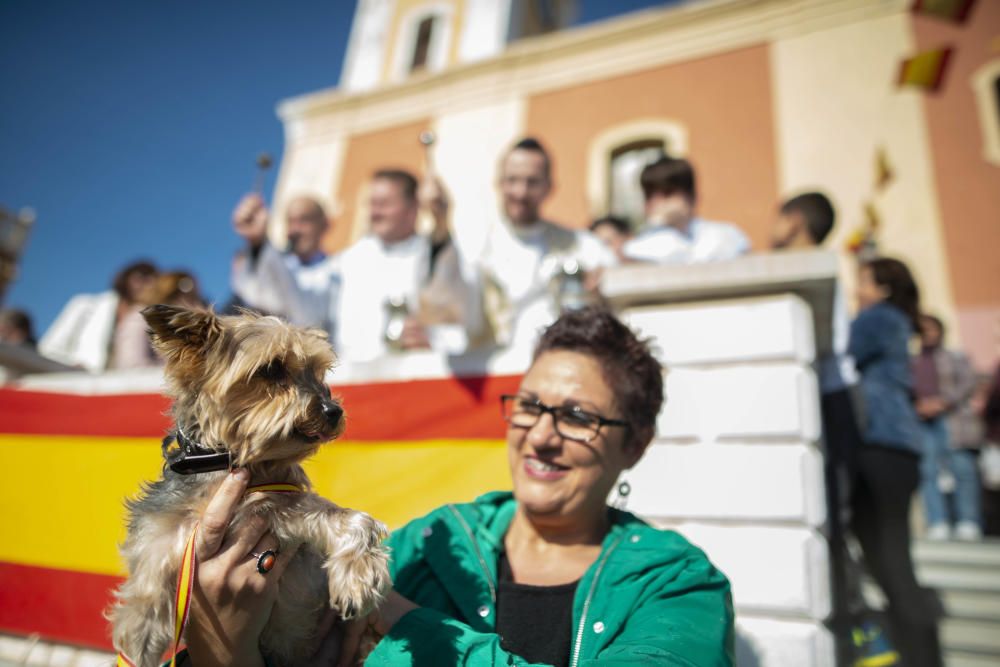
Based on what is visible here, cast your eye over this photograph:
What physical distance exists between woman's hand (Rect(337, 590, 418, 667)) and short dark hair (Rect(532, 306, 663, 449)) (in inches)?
38.6

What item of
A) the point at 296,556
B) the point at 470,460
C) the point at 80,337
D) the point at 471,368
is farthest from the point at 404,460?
the point at 80,337

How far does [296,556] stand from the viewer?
1.49m

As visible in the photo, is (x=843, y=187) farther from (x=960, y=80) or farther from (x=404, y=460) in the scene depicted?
(x=404, y=460)

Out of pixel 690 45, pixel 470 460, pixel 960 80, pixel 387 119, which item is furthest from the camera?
pixel 387 119

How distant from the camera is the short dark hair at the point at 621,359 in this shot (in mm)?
2094

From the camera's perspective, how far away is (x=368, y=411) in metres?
3.12

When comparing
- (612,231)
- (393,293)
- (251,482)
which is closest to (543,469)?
(251,482)

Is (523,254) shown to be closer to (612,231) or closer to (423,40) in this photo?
(612,231)

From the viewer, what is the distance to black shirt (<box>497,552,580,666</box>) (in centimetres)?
167

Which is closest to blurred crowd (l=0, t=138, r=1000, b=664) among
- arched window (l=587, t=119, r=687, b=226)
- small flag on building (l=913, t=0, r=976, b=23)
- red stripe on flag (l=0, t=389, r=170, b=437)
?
red stripe on flag (l=0, t=389, r=170, b=437)

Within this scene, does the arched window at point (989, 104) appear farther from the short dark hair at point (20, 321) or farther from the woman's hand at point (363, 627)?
the short dark hair at point (20, 321)

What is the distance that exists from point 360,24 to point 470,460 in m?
17.7

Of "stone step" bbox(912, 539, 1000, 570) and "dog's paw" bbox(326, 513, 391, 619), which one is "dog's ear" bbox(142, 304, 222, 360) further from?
"stone step" bbox(912, 539, 1000, 570)

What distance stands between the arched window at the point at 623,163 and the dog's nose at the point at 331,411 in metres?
11.0
